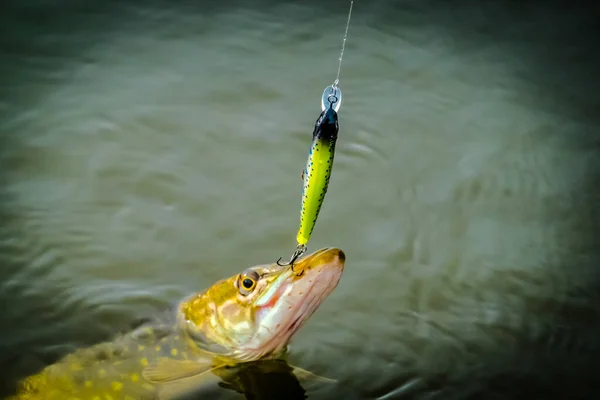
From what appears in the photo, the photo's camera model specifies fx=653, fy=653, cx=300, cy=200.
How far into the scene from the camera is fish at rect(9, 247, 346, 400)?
2320 millimetres

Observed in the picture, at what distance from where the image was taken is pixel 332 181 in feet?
12.5

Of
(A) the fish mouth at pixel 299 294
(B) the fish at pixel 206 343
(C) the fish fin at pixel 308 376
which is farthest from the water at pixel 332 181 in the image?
(A) the fish mouth at pixel 299 294

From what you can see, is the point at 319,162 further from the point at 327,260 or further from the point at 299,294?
the point at 299,294

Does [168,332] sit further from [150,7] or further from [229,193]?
[150,7]

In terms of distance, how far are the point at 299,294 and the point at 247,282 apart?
22 cm

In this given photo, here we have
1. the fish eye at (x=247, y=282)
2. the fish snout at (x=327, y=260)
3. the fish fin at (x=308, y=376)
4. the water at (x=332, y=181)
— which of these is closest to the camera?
the fish snout at (x=327, y=260)

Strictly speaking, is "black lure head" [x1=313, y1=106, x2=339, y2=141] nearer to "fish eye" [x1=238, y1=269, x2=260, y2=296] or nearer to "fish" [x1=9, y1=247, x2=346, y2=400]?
"fish" [x1=9, y1=247, x2=346, y2=400]

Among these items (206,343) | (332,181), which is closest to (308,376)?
(206,343)

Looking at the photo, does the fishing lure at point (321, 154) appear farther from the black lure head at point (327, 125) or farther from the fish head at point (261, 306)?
the fish head at point (261, 306)

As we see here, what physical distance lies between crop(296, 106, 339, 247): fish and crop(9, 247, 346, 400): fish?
0.80ft

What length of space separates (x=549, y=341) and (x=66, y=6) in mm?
4521

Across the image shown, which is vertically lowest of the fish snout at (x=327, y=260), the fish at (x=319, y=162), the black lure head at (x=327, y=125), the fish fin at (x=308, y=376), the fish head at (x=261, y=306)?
the fish fin at (x=308, y=376)

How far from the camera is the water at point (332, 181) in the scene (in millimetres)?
2857

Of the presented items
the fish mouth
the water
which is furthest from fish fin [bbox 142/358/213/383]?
the fish mouth
